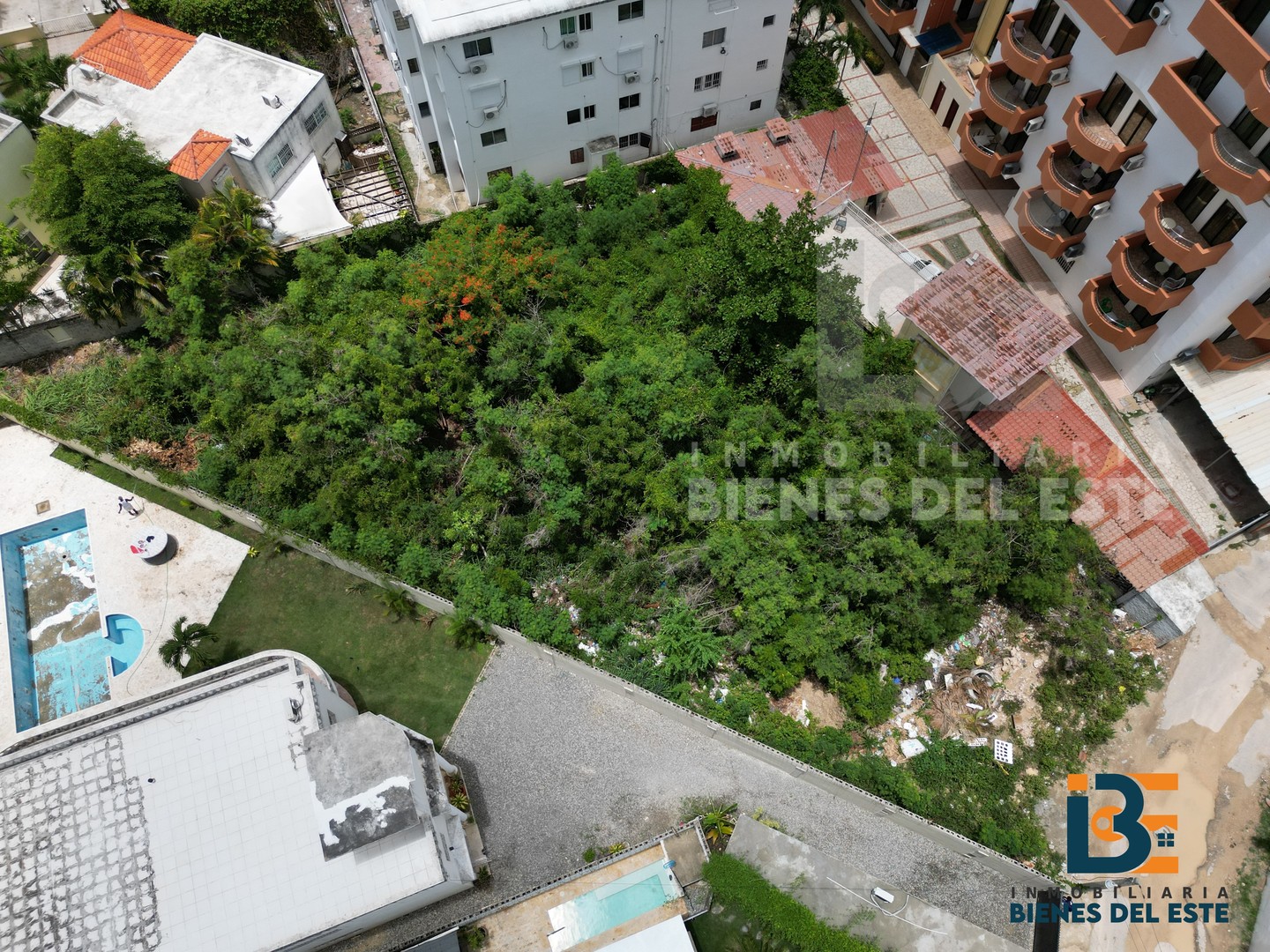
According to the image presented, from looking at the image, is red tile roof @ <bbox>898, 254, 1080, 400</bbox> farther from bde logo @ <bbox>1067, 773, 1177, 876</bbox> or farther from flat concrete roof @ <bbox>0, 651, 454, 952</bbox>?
flat concrete roof @ <bbox>0, 651, 454, 952</bbox>

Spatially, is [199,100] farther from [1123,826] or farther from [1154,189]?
[1123,826]

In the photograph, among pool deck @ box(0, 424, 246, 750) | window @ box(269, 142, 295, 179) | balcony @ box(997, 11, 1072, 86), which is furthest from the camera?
window @ box(269, 142, 295, 179)

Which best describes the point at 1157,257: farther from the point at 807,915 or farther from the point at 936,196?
the point at 807,915

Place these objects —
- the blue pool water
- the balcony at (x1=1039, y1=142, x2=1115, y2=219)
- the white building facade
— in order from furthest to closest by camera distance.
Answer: the balcony at (x1=1039, y1=142, x2=1115, y2=219) → the blue pool water → the white building facade

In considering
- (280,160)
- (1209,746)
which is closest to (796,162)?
(280,160)

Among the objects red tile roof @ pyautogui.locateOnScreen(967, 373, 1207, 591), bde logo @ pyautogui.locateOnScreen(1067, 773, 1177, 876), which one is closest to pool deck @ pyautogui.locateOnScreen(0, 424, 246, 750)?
red tile roof @ pyautogui.locateOnScreen(967, 373, 1207, 591)

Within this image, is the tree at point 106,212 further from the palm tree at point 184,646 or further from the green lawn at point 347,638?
the palm tree at point 184,646

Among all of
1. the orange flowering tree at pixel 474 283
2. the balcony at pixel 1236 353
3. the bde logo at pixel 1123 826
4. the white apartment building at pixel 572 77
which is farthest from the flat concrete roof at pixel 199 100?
the bde logo at pixel 1123 826
